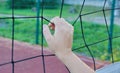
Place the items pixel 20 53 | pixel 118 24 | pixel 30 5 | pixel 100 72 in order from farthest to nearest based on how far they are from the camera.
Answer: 1. pixel 30 5
2. pixel 118 24
3. pixel 20 53
4. pixel 100 72

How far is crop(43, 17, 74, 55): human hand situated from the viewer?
734 mm

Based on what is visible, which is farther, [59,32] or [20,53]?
[20,53]

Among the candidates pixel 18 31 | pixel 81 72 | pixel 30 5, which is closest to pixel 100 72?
pixel 81 72

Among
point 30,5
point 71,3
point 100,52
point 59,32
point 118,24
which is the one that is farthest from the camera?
point 71,3

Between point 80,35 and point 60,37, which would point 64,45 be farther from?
point 80,35

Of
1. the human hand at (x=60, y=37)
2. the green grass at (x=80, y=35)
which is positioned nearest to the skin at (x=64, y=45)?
the human hand at (x=60, y=37)

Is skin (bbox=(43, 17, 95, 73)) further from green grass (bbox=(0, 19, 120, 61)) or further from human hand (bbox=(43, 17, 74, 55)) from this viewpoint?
green grass (bbox=(0, 19, 120, 61))

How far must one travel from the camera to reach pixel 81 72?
752mm

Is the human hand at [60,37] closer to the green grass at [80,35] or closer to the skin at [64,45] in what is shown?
the skin at [64,45]

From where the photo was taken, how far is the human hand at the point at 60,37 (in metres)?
0.73

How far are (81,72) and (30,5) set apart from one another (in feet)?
16.3

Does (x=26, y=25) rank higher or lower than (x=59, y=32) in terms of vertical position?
lower

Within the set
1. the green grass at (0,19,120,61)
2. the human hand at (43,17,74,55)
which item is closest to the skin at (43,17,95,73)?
the human hand at (43,17,74,55)

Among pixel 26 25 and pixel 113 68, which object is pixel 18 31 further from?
pixel 113 68
